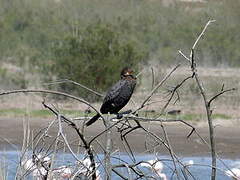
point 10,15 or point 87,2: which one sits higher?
point 87,2

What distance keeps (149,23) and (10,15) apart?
7319 mm

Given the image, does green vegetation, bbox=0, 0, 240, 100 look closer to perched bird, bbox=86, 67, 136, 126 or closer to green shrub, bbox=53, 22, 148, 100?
Result: green shrub, bbox=53, 22, 148, 100

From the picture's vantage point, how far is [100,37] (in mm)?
20656

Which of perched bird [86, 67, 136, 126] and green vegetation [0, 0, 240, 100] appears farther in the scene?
green vegetation [0, 0, 240, 100]

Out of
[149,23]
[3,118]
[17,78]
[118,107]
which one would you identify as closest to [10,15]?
[149,23]

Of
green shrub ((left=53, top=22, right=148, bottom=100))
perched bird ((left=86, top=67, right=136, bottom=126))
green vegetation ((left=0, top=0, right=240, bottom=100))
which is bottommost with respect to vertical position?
perched bird ((left=86, top=67, right=136, bottom=126))

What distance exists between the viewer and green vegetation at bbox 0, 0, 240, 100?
67.6ft

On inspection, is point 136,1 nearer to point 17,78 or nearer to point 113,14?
point 113,14

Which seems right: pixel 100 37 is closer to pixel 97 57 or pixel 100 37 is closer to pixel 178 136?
pixel 97 57

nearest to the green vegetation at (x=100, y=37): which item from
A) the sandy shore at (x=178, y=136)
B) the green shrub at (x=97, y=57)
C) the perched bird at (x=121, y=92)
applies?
the green shrub at (x=97, y=57)

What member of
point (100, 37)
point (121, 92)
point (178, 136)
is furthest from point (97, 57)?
point (121, 92)

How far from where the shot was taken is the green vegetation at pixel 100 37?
20.6 meters

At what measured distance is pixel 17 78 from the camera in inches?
899

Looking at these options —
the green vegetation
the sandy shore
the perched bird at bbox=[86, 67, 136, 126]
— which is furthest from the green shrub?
the perched bird at bbox=[86, 67, 136, 126]
